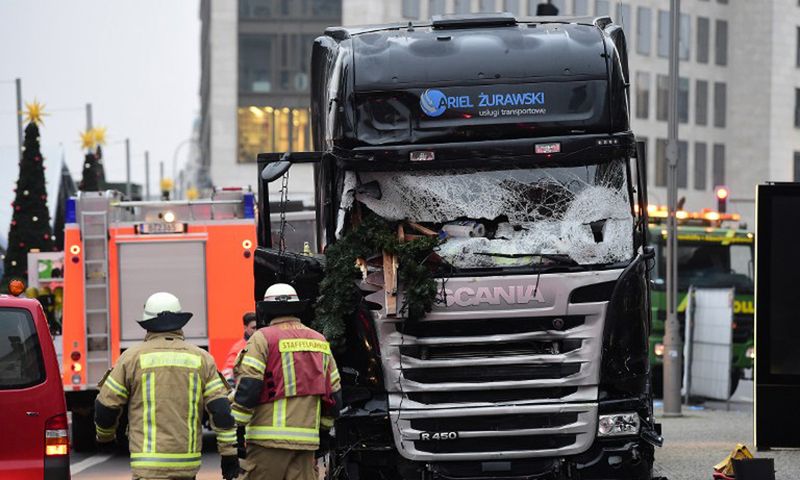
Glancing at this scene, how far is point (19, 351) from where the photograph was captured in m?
9.62

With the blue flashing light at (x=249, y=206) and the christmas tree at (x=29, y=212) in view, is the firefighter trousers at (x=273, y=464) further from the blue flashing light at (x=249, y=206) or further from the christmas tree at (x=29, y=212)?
the christmas tree at (x=29, y=212)

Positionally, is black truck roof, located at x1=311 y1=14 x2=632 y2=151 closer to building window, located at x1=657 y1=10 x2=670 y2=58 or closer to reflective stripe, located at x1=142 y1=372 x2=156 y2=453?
reflective stripe, located at x1=142 y1=372 x2=156 y2=453

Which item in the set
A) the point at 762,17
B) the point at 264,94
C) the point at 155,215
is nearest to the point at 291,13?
the point at 264,94

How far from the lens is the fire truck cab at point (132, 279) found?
17.9 m

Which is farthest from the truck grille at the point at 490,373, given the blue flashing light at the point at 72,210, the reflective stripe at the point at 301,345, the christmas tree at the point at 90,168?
the christmas tree at the point at 90,168

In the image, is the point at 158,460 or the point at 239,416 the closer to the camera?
the point at 158,460

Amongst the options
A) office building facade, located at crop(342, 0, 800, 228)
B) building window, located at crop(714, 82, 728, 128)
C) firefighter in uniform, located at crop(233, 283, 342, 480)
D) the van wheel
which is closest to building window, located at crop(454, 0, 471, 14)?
office building facade, located at crop(342, 0, 800, 228)

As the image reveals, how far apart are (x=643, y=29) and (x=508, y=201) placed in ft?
226

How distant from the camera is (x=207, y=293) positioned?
59.6 feet

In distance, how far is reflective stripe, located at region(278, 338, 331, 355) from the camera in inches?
387

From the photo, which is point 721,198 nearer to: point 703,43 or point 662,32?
point 662,32

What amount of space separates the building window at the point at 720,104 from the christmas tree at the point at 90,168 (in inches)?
1568

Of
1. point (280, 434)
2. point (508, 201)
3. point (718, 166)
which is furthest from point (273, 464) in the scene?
point (718, 166)

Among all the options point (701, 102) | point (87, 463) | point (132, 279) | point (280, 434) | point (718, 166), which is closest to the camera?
point (280, 434)
